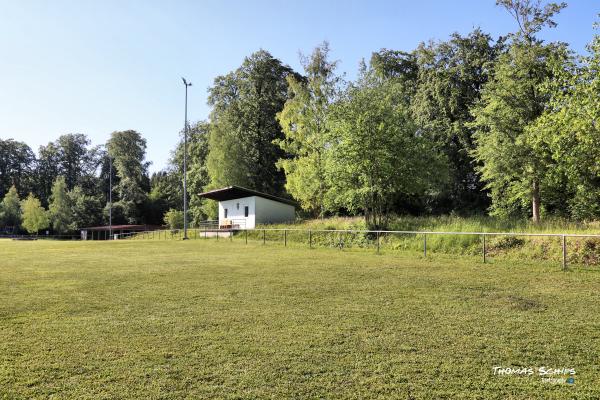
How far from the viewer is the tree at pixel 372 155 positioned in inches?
971

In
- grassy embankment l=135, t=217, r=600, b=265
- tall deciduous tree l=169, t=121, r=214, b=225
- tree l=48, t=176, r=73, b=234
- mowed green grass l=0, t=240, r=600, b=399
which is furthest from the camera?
tree l=48, t=176, r=73, b=234

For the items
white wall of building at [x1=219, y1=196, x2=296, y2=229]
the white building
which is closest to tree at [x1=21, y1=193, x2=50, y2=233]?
the white building

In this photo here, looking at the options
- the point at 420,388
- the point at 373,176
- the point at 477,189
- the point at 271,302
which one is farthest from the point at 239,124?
the point at 420,388

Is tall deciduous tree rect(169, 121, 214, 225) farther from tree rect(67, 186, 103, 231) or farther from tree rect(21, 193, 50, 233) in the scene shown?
tree rect(21, 193, 50, 233)

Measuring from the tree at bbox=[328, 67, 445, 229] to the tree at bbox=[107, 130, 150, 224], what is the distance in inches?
2344

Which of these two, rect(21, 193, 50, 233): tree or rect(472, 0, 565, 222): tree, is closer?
rect(472, 0, 565, 222): tree

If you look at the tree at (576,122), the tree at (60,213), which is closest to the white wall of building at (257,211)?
the tree at (576,122)

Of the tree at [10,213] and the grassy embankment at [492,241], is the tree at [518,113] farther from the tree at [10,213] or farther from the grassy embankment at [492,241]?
the tree at [10,213]

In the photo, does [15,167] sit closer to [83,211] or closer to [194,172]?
[83,211]

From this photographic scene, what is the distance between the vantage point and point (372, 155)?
24641mm

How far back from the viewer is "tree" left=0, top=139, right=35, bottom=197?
9370 centimetres

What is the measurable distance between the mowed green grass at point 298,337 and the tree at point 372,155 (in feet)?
46.1

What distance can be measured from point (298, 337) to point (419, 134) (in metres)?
33.8

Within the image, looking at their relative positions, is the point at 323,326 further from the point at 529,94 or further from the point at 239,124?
the point at 239,124
